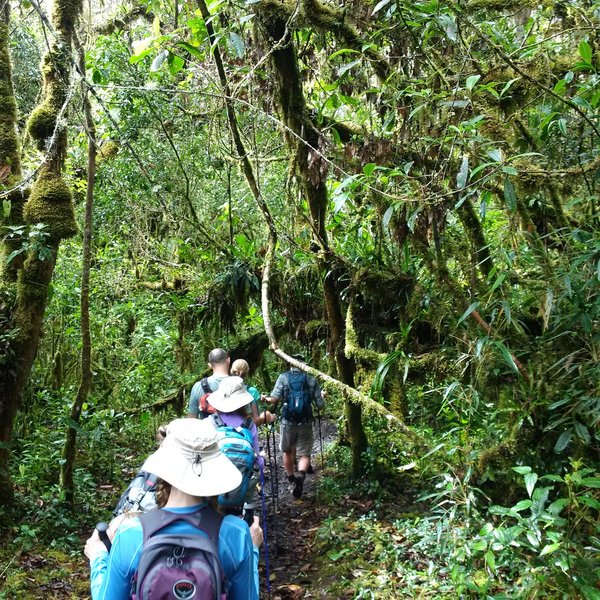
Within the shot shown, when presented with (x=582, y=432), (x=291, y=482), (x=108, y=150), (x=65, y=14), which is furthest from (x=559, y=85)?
(x=108, y=150)

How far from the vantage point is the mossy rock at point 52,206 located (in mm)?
5973

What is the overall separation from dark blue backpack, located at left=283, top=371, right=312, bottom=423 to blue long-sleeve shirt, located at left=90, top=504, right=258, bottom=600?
483 centimetres

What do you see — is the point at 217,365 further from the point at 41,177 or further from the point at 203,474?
the point at 203,474

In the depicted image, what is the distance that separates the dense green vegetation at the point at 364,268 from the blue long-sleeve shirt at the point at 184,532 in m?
1.49

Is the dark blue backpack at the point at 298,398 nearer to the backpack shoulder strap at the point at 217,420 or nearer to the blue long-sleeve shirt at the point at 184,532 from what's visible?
the backpack shoulder strap at the point at 217,420

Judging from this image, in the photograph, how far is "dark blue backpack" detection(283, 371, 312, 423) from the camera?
7355 millimetres

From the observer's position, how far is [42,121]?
20.2 ft

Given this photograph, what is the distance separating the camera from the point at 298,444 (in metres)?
7.64

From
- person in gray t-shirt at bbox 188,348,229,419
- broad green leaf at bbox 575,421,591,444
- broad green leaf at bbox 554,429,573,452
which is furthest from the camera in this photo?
person in gray t-shirt at bbox 188,348,229,419

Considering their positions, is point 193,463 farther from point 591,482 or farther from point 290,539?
point 290,539

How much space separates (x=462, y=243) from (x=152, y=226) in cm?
759

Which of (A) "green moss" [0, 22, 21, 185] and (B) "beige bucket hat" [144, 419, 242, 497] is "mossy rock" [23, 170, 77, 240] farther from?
(B) "beige bucket hat" [144, 419, 242, 497]

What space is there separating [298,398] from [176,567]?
5.24m

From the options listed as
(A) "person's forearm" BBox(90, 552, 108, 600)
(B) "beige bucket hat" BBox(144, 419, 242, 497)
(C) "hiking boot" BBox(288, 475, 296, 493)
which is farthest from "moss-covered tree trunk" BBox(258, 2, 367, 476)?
(A) "person's forearm" BBox(90, 552, 108, 600)
